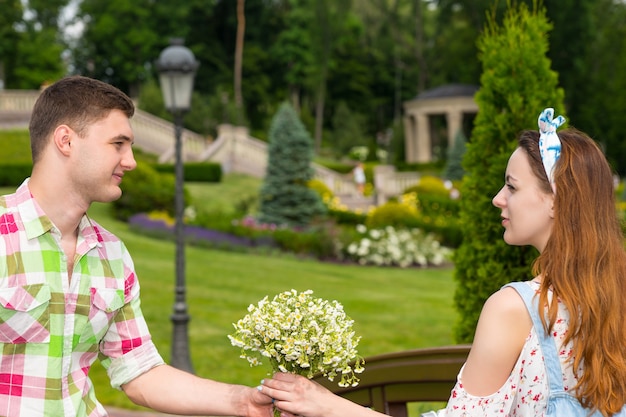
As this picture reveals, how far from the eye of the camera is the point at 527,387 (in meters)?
2.32

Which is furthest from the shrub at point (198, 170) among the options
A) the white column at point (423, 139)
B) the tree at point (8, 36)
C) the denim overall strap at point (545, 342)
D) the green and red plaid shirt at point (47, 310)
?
the denim overall strap at point (545, 342)

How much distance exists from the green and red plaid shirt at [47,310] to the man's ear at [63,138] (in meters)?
0.18

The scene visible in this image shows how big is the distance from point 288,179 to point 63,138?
19.9 m

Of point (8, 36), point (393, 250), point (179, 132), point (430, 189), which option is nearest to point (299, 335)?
point (179, 132)

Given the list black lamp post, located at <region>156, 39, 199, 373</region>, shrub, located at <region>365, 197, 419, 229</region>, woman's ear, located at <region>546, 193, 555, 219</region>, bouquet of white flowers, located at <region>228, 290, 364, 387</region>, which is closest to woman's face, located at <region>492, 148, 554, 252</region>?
woman's ear, located at <region>546, 193, 555, 219</region>

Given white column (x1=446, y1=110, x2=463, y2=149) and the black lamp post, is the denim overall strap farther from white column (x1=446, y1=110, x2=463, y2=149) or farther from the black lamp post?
white column (x1=446, y1=110, x2=463, y2=149)

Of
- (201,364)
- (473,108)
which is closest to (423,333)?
(201,364)

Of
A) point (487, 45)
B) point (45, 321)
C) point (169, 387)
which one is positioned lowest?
point (169, 387)

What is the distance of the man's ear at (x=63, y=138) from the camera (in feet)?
7.94

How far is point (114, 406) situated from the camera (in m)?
7.82

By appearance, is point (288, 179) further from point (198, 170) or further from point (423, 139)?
point (423, 139)

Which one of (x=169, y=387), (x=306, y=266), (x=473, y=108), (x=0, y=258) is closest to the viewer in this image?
(x=0, y=258)

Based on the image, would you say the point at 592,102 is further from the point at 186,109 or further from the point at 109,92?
the point at 109,92

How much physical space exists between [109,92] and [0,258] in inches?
23.1
